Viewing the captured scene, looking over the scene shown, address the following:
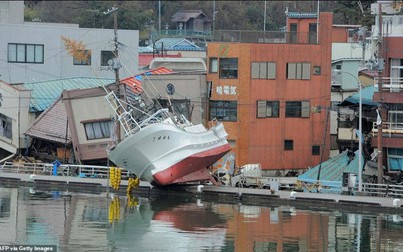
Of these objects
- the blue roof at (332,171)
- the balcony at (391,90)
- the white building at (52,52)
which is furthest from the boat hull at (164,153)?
the white building at (52,52)

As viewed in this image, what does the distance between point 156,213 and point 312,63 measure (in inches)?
622

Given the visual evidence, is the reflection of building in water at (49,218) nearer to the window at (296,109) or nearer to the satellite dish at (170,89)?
the satellite dish at (170,89)

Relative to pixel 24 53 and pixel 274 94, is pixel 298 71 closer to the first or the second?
pixel 274 94

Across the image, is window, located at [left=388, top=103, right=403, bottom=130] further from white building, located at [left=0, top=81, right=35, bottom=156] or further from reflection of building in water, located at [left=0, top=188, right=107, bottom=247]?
white building, located at [left=0, top=81, right=35, bottom=156]

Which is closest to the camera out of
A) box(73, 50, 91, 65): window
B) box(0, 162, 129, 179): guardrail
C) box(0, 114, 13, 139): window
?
box(0, 162, 129, 179): guardrail

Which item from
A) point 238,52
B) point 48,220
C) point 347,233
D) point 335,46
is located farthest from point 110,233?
point 335,46

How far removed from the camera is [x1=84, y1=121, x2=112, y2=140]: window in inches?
2569

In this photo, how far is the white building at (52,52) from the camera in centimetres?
7412

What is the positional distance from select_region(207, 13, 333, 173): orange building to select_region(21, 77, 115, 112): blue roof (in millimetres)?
8728

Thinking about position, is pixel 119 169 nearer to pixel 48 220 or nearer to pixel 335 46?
pixel 48 220

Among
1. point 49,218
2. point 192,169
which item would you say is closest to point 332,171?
point 192,169

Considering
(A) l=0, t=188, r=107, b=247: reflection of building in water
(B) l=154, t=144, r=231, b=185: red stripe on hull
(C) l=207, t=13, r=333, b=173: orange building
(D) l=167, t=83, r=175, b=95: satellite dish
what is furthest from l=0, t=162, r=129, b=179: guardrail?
(C) l=207, t=13, r=333, b=173: orange building

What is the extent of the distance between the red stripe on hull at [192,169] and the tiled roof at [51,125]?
978 centimetres

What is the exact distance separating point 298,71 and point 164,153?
1100 cm
